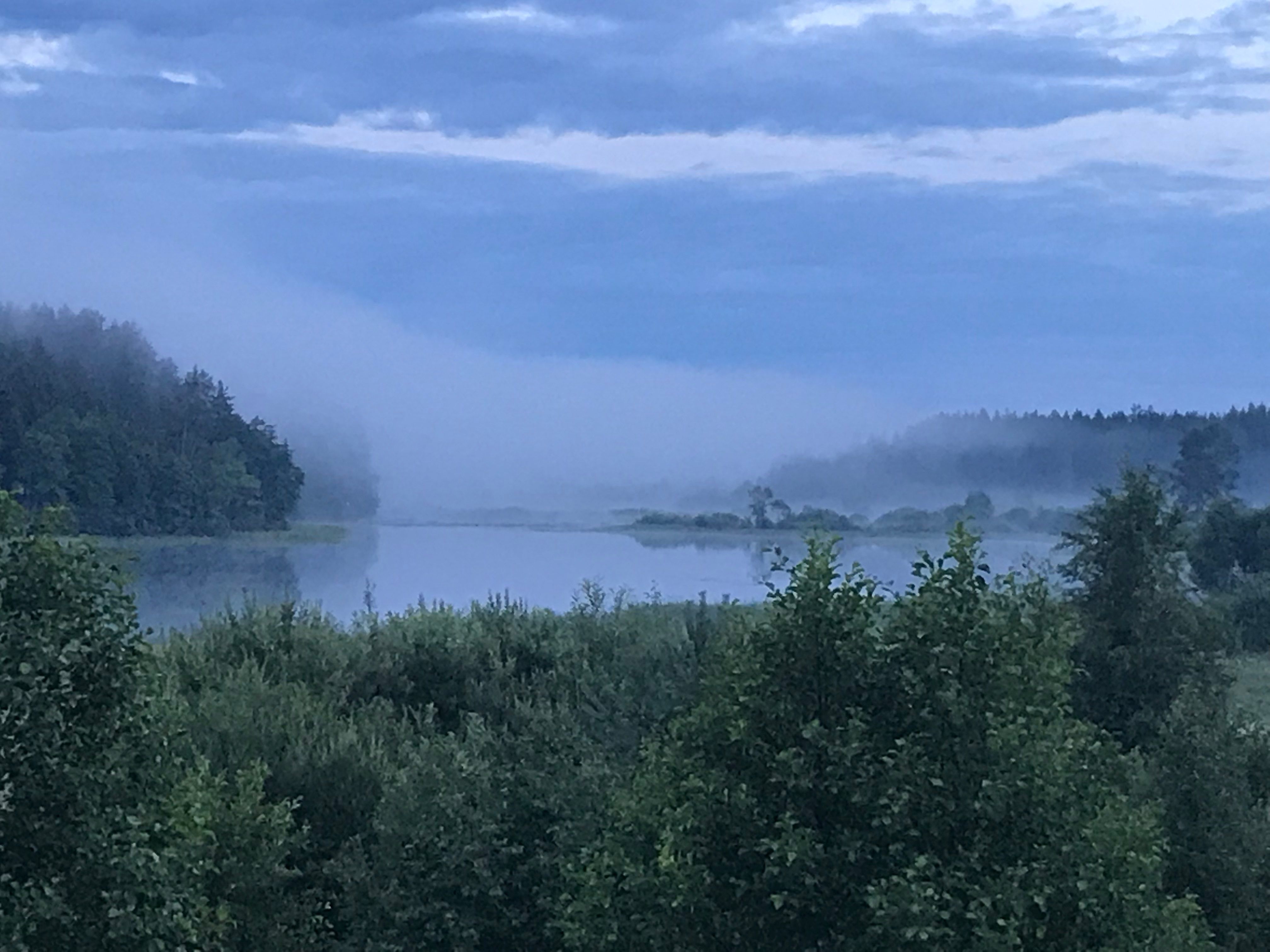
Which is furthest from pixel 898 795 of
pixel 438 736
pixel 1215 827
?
pixel 438 736

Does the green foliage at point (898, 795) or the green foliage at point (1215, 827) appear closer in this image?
the green foliage at point (898, 795)

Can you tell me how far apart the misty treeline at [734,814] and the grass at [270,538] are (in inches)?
473

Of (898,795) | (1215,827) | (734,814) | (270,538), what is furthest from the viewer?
(270,538)

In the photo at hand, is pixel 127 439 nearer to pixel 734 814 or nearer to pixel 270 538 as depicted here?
pixel 270 538

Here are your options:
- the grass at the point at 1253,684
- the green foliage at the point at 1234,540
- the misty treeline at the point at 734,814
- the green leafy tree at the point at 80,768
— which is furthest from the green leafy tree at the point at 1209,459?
the green leafy tree at the point at 80,768

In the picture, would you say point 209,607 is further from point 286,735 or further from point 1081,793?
point 1081,793

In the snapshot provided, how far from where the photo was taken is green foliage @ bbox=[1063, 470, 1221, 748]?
19375mm

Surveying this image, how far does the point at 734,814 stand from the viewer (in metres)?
10.2

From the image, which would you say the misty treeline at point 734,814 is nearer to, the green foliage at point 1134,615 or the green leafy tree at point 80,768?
the green leafy tree at point 80,768

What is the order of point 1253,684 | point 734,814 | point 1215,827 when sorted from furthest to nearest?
point 1253,684, point 1215,827, point 734,814

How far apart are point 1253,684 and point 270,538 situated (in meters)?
19.4

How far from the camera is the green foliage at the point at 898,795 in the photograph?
959 cm

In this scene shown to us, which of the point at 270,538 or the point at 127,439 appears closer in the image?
the point at 127,439

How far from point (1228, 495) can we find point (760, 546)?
92.5ft
